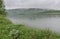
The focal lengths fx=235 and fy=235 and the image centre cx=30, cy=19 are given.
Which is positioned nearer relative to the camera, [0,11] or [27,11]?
[0,11]

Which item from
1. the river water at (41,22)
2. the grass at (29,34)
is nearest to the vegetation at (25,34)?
the grass at (29,34)

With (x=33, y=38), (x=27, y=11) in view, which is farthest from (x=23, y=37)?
(x=27, y=11)

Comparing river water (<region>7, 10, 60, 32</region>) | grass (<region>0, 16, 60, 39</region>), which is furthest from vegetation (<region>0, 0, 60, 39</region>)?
river water (<region>7, 10, 60, 32</region>)

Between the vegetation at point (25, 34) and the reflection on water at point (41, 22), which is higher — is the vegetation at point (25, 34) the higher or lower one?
the higher one

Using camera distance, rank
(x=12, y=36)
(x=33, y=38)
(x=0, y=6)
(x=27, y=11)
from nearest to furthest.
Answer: (x=12, y=36), (x=33, y=38), (x=0, y=6), (x=27, y=11)

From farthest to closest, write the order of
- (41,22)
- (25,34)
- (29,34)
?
(41,22)
(25,34)
(29,34)

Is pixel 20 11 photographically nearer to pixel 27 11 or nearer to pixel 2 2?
pixel 27 11

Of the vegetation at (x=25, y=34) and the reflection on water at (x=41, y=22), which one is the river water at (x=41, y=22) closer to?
the reflection on water at (x=41, y=22)

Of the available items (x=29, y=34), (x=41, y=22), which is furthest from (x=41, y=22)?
Answer: (x=29, y=34)

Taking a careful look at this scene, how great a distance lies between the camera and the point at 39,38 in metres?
13.0

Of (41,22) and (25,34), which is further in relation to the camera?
(41,22)

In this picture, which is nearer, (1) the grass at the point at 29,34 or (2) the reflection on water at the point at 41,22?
(1) the grass at the point at 29,34

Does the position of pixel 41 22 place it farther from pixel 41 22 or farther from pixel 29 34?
pixel 29 34

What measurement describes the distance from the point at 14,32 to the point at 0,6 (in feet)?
105
